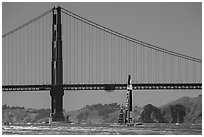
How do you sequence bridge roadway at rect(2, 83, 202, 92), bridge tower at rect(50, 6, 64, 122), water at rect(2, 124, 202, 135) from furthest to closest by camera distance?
1. bridge tower at rect(50, 6, 64, 122)
2. bridge roadway at rect(2, 83, 202, 92)
3. water at rect(2, 124, 202, 135)

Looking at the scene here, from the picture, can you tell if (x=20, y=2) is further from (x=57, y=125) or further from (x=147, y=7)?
(x=57, y=125)

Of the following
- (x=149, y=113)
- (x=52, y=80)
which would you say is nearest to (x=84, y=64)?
(x=52, y=80)

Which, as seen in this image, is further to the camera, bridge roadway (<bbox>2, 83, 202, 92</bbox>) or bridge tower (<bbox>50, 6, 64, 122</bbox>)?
bridge tower (<bbox>50, 6, 64, 122</bbox>)

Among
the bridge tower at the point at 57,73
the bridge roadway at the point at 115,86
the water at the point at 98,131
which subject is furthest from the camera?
the bridge tower at the point at 57,73

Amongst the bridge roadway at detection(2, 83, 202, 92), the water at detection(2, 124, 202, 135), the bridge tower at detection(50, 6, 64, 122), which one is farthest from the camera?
the bridge tower at detection(50, 6, 64, 122)

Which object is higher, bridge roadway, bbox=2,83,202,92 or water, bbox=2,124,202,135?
bridge roadway, bbox=2,83,202,92

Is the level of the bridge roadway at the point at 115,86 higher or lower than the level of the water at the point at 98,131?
higher

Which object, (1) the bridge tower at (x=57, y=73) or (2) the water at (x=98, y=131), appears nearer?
(2) the water at (x=98, y=131)

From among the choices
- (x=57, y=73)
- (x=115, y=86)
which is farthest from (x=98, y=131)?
(x=57, y=73)

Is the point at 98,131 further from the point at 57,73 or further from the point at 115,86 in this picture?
the point at 57,73
